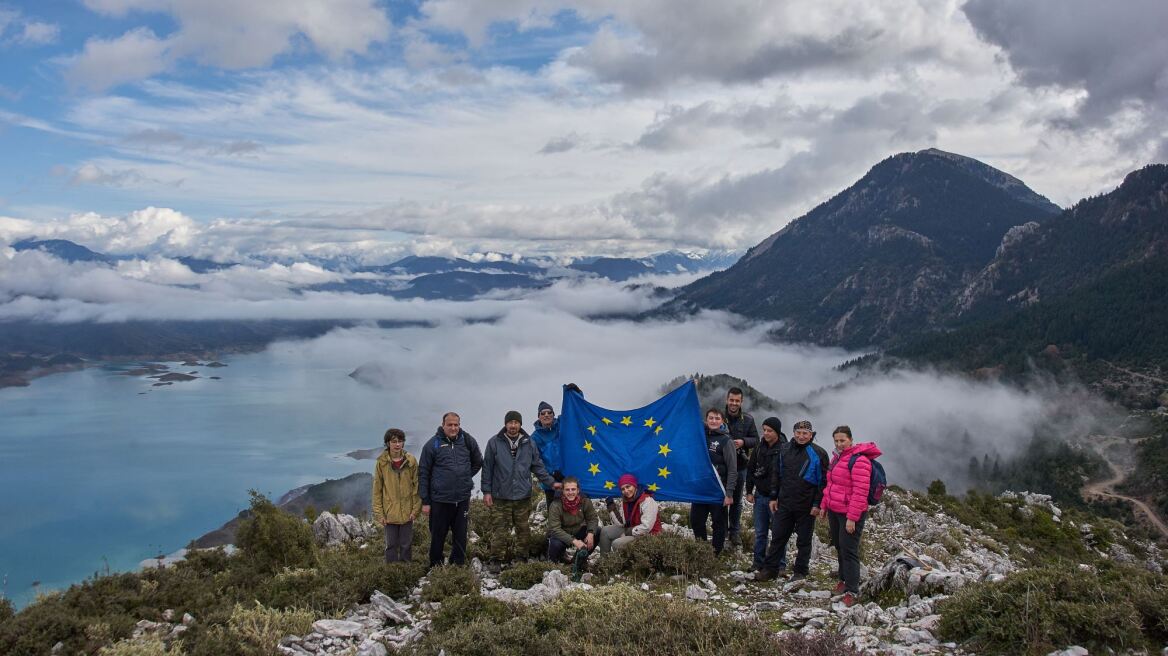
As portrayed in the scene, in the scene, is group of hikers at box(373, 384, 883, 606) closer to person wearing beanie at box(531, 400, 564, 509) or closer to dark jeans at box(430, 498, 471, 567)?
dark jeans at box(430, 498, 471, 567)

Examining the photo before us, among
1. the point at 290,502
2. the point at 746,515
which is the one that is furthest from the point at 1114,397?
the point at 290,502

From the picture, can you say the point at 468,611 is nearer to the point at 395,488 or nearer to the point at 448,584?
the point at 448,584

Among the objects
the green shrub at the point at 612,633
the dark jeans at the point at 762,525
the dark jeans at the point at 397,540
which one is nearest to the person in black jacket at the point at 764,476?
the dark jeans at the point at 762,525

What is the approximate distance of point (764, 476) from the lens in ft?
34.0

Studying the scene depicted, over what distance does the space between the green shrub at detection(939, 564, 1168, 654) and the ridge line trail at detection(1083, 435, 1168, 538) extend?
101 meters

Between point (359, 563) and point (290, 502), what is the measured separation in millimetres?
136923

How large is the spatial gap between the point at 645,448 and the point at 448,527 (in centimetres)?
419

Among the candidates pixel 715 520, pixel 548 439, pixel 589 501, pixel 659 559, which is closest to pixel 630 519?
pixel 589 501

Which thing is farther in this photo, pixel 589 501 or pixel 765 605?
pixel 589 501

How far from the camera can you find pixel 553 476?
39.8 feet

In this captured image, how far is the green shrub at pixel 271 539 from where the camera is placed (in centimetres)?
1229

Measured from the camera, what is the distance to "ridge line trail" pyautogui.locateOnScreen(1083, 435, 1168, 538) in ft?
280

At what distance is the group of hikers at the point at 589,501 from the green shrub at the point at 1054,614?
2.13m

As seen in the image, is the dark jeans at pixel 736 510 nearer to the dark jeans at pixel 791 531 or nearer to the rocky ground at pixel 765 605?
the rocky ground at pixel 765 605
